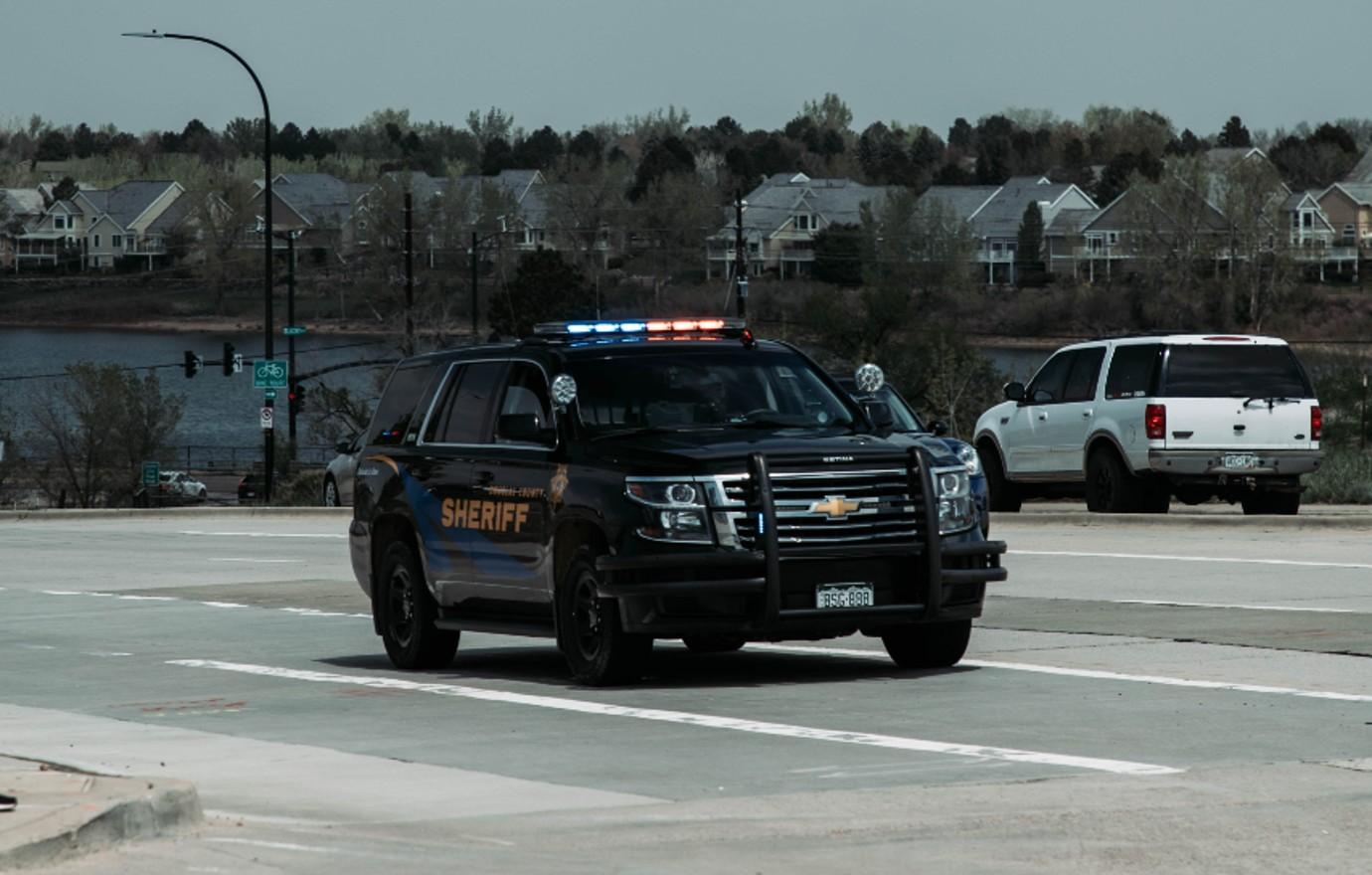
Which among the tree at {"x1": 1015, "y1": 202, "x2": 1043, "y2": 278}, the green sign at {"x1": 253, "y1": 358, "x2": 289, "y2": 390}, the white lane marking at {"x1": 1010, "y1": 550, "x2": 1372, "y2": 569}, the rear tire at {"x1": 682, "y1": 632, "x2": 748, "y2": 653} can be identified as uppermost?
the tree at {"x1": 1015, "y1": 202, "x2": 1043, "y2": 278}

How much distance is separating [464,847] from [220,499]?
81572 millimetres

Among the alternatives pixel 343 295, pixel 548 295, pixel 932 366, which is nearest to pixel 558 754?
pixel 932 366

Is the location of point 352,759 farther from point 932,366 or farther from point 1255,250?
point 1255,250

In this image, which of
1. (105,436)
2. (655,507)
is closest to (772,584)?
(655,507)

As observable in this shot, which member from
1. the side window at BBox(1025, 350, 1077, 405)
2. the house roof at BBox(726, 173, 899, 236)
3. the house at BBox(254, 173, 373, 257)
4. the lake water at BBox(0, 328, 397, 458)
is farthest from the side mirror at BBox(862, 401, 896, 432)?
the house roof at BBox(726, 173, 899, 236)

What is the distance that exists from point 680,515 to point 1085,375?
644 inches

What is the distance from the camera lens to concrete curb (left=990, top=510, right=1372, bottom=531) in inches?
1079

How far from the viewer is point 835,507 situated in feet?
44.4

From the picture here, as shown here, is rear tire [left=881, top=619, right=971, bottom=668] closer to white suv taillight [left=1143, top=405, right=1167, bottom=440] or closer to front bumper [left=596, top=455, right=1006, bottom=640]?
front bumper [left=596, top=455, right=1006, bottom=640]

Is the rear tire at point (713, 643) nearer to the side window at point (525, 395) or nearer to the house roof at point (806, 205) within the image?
the side window at point (525, 395)

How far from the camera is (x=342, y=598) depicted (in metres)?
22.7

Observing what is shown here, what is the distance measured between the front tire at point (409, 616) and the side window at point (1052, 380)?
1464cm

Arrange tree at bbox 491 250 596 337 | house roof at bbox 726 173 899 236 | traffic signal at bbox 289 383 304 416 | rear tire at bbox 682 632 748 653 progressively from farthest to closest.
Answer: house roof at bbox 726 173 899 236
tree at bbox 491 250 596 337
traffic signal at bbox 289 383 304 416
rear tire at bbox 682 632 748 653

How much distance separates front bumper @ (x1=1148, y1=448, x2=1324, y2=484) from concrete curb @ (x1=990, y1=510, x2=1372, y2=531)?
1.57ft
